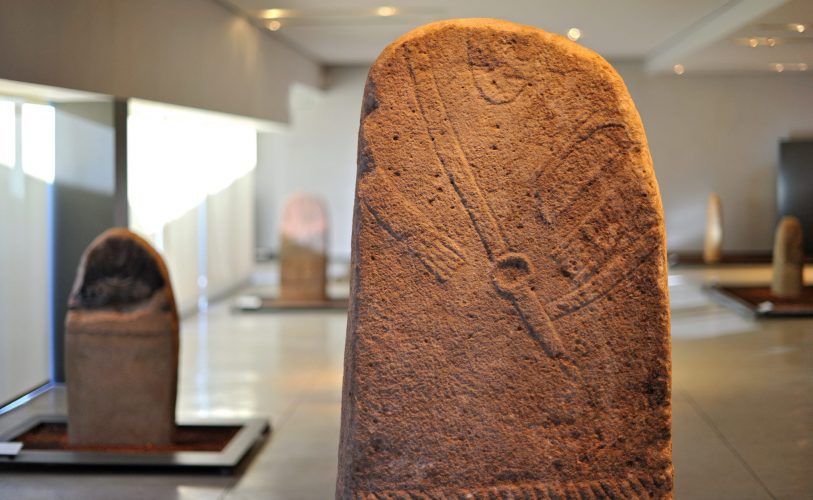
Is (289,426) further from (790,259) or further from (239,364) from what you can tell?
(790,259)

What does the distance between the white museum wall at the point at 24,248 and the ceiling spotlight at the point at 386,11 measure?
3.76 m

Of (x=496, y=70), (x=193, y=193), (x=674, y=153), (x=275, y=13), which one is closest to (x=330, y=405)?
(x=496, y=70)

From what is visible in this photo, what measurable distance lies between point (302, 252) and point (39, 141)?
4883 millimetres

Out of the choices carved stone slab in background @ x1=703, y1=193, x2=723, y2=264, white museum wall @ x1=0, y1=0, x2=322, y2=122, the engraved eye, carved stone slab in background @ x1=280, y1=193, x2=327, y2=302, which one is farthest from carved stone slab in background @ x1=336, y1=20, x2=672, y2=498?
carved stone slab in background @ x1=703, y1=193, x2=723, y2=264

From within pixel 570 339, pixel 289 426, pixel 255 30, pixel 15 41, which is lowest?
pixel 289 426

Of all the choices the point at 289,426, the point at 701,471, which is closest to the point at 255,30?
the point at 289,426

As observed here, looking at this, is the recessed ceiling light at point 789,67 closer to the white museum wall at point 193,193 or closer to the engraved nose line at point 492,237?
the engraved nose line at point 492,237

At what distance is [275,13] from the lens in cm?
988

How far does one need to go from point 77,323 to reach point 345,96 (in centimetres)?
1100

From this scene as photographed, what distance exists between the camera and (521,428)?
3.01 meters

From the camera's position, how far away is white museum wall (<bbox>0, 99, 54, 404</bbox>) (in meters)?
6.68

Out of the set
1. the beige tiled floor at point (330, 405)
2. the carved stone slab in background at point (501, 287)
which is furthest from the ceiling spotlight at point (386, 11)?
the carved stone slab in background at point (501, 287)

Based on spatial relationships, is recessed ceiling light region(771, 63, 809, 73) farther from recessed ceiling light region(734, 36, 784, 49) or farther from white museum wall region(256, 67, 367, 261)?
white museum wall region(256, 67, 367, 261)

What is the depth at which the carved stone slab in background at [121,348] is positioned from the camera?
5465 mm
